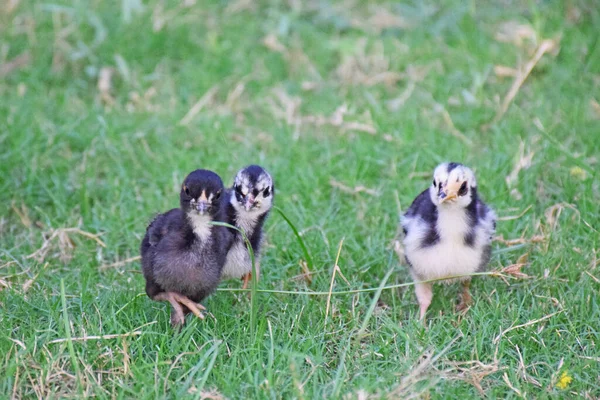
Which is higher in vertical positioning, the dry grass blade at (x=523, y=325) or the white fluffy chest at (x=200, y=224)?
the white fluffy chest at (x=200, y=224)

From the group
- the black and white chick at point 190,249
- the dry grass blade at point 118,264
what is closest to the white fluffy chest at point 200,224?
the black and white chick at point 190,249

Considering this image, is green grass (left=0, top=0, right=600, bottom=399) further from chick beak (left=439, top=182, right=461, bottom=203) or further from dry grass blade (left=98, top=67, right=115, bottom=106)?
chick beak (left=439, top=182, right=461, bottom=203)

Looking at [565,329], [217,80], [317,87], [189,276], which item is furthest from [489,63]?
[189,276]

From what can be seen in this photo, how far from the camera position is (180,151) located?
301 inches

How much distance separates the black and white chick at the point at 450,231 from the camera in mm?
5352

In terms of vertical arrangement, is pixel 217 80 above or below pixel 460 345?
above

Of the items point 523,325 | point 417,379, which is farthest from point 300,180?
point 417,379

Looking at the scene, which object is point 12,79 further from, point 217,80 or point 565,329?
point 565,329

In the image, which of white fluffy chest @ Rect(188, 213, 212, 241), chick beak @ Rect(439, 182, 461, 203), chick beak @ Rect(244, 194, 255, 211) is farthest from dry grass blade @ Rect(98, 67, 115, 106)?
chick beak @ Rect(439, 182, 461, 203)

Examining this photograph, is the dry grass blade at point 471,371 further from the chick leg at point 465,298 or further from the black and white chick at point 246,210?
the black and white chick at point 246,210

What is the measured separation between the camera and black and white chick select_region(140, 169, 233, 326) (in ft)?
16.4

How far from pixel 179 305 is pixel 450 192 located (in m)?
1.78

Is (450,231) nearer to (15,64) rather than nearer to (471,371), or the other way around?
(471,371)

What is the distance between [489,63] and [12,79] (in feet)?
15.8
